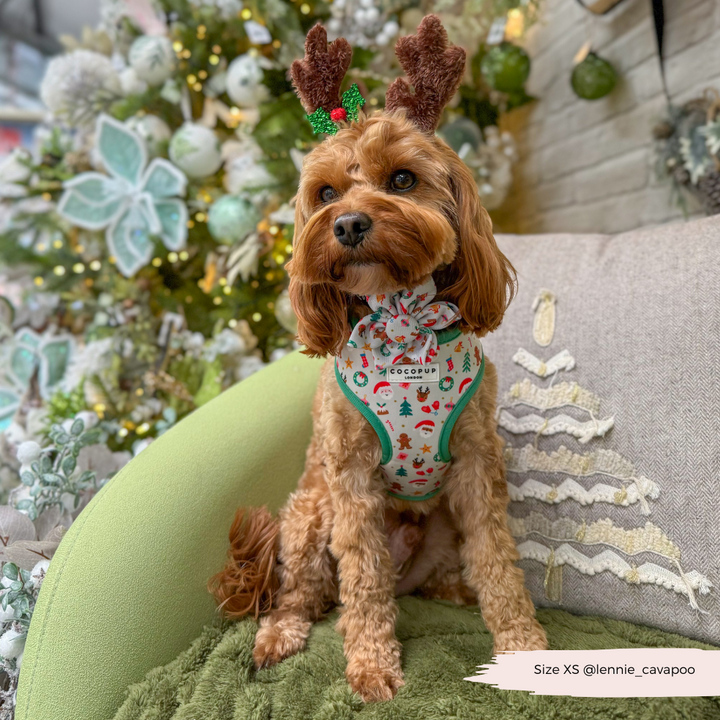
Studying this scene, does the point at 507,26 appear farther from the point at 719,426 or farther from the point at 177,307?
the point at 719,426

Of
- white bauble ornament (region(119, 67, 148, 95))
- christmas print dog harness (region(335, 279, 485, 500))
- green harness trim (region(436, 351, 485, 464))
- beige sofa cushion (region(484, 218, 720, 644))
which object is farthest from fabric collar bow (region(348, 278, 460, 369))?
white bauble ornament (region(119, 67, 148, 95))

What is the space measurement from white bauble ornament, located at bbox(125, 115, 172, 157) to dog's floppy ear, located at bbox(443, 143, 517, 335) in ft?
5.52

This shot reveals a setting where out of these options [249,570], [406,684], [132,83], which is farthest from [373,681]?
[132,83]

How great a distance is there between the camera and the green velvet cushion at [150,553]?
3.64 feet

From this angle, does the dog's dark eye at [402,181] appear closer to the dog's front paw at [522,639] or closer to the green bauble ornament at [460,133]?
the dog's front paw at [522,639]

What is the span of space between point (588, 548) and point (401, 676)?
500mm

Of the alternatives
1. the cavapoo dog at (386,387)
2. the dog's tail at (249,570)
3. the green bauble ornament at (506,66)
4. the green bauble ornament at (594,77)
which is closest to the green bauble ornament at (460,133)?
the green bauble ornament at (506,66)

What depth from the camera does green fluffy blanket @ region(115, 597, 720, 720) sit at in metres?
1.00

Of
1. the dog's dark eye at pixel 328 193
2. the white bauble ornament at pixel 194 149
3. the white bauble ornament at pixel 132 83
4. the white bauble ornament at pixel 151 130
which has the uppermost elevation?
the white bauble ornament at pixel 132 83

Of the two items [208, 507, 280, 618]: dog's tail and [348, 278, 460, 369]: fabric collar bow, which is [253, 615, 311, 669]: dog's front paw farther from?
[348, 278, 460, 369]: fabric collar bow

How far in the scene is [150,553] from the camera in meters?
1.24

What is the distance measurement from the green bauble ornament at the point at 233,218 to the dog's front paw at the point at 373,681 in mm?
1621

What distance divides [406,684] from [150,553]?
0.58 m

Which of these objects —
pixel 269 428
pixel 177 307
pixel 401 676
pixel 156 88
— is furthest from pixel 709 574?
pixel 156 88
